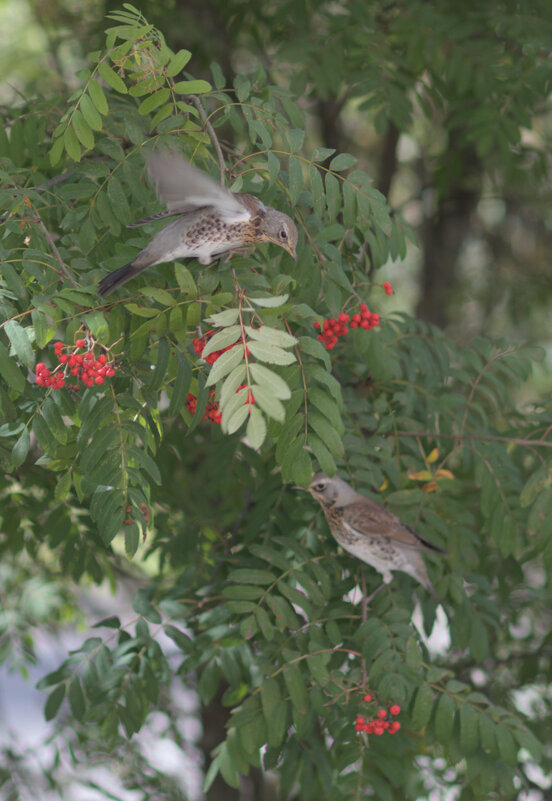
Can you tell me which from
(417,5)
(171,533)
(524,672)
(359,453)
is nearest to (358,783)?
(359,453)

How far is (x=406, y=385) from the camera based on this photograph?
3.45 metres

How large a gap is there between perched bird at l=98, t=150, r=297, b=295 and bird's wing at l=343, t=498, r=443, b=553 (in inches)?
40.0

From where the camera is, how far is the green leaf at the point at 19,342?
6.92 ft

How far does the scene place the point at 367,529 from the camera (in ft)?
9.75

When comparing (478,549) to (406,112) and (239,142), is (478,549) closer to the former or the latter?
(406,112)

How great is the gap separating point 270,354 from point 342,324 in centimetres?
83

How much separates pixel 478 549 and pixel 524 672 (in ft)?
3.04

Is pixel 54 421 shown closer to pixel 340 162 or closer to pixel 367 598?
pixel 340 162

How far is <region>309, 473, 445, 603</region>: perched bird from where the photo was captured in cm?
298

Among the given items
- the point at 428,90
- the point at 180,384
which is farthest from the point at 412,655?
the point at 428,90

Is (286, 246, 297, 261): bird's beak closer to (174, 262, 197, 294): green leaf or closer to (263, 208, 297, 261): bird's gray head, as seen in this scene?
(263, 208, 297, 261): bird's gray head

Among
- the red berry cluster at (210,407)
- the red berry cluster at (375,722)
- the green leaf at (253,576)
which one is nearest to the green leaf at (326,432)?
the red berry cluster at (210,407)

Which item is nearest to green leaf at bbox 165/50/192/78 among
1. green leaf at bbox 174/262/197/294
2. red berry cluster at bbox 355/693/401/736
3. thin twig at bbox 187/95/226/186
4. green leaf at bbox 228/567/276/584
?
thin twig at bbox 187/95/226/186

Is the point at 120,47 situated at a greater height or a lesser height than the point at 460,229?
greater
